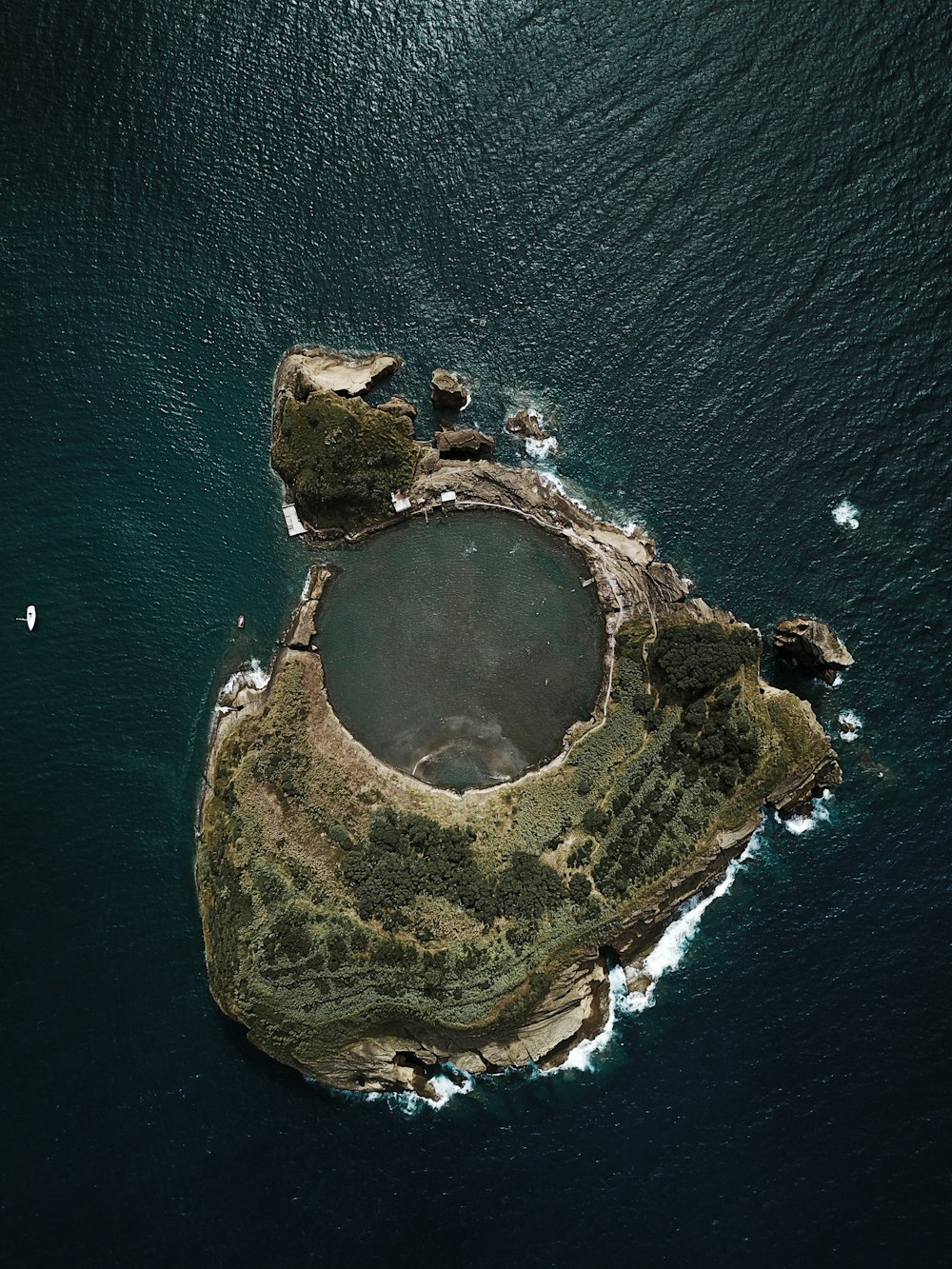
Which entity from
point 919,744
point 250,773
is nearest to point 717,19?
point 919,744

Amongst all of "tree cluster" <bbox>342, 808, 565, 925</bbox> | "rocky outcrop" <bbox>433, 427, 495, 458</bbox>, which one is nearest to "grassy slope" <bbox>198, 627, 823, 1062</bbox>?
"tree cluster" <bbox>342, 808, 565, 925</bbox>

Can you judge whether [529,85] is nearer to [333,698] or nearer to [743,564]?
[743,564]

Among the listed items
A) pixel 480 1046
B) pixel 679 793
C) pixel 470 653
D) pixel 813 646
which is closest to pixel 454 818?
pixel 470 653

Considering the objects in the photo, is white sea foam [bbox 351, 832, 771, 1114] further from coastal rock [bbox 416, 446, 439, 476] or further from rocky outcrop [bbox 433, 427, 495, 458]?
coastal rock [bbox 416, 446, 439, 476]

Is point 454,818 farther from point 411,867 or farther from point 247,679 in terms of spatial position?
point 247,679

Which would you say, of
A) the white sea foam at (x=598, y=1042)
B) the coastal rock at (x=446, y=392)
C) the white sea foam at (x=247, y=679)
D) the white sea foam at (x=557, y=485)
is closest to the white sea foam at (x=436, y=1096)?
the white sea foam at (x=598, y=1042)

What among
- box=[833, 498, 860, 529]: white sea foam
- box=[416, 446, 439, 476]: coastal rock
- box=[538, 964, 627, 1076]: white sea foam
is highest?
box=[833, 498, 860, 529]: white sea foam

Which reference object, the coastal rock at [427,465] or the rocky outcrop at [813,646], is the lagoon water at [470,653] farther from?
the rocky outcrop at [813,646]
